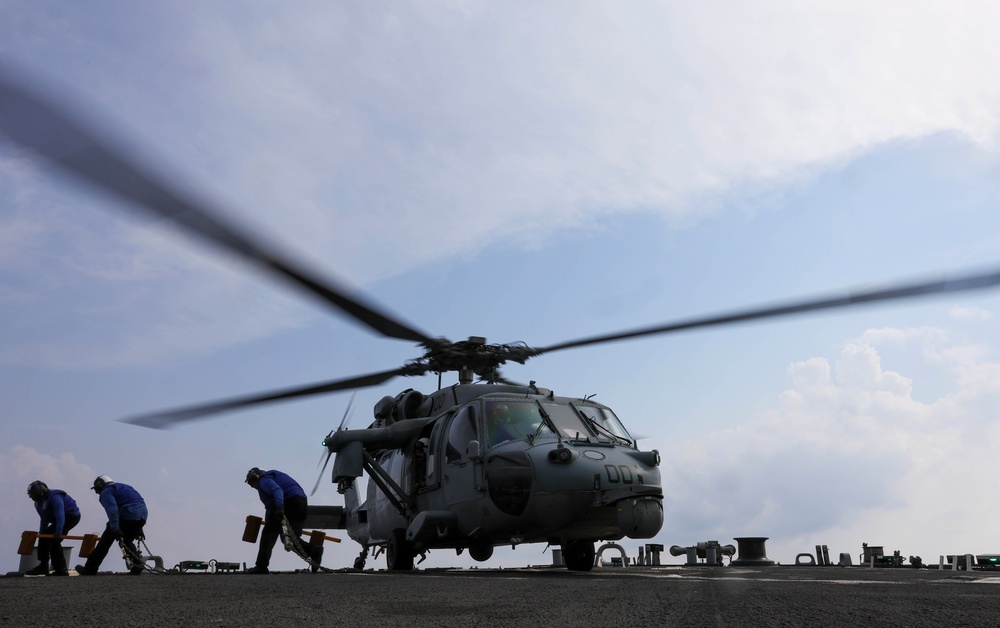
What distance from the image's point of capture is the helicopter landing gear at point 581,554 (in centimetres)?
1430

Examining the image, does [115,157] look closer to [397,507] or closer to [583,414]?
[583,414]

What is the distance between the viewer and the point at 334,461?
15234 millimetres

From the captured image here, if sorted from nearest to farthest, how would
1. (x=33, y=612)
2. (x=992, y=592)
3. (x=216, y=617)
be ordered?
(x=216, y=617), (x=33, y=612), (x=992, y=592)

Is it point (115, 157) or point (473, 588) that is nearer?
point (115, 157)

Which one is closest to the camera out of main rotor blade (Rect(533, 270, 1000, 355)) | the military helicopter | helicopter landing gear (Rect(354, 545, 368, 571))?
main rotor blade (Rect(533, 270, 1000, 355))

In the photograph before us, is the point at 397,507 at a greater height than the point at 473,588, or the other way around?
the point at 397,507

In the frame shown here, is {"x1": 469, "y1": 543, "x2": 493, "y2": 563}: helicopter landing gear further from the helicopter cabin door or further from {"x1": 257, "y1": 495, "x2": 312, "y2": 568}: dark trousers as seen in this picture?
{"x1": 257, "y1": 495, "x2": 312, "y2": 568}: dark trousers

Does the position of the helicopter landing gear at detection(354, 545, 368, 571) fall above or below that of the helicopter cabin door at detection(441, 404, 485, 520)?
below

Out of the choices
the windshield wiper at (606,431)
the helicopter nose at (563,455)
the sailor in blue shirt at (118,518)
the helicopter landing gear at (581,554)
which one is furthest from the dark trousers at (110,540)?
the windshield wiper at (606,431)

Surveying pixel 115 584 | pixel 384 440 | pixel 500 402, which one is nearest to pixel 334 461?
pixel 384 440

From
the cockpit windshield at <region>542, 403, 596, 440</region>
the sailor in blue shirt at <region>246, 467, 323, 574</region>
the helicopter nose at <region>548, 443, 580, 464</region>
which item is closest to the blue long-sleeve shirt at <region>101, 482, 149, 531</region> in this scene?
the sailor in blue shirt at <region>246, 467, 323, 574</region>

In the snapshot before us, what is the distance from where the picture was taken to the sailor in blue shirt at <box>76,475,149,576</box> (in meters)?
14.4

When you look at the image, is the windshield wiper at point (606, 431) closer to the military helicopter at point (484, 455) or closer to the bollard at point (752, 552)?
the military helicopter at point (484, 455)

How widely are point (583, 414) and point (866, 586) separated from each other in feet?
19.1
